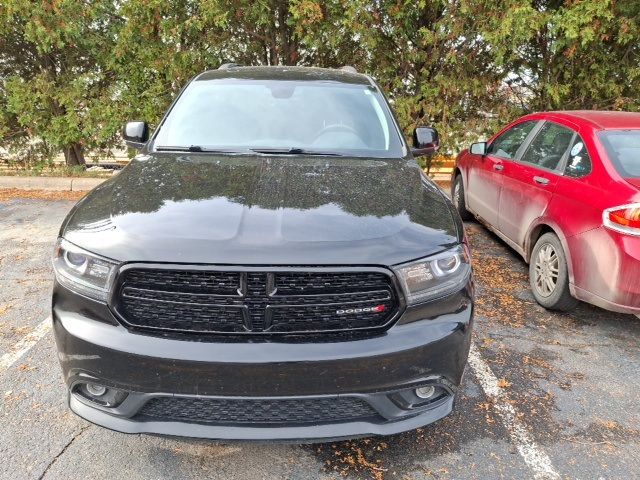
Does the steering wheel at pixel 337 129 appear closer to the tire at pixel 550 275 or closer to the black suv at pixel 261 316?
the black suv at pixel 261 316

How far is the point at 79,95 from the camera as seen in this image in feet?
28.4

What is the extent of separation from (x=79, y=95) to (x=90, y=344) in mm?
8001

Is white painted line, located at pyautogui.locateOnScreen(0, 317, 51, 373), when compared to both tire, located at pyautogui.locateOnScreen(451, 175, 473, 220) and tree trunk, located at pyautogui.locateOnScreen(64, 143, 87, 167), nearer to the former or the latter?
tire, located at pyautogui.locateOnScreen(451, 175, 473, 220)

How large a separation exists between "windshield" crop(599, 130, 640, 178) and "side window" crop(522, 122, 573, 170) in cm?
36

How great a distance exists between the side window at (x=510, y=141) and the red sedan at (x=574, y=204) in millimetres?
15

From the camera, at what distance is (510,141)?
5258 mm

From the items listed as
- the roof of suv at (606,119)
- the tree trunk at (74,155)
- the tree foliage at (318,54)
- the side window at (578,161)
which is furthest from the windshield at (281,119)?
the tree trunk at (74,155)

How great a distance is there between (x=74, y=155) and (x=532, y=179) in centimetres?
847

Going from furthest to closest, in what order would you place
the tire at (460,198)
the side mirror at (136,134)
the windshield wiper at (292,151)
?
1. the tire at (460,198)
2. the side mirror at (136,134)
3. the windshield wiper at (292,151)

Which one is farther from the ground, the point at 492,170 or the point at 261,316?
the point at 261,316

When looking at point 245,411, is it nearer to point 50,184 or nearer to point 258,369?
point 258,369

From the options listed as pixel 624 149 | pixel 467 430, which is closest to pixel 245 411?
pixel 467 430

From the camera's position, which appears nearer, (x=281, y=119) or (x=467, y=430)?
(x=467, y=430)

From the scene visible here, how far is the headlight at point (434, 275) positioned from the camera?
6.73 feet
